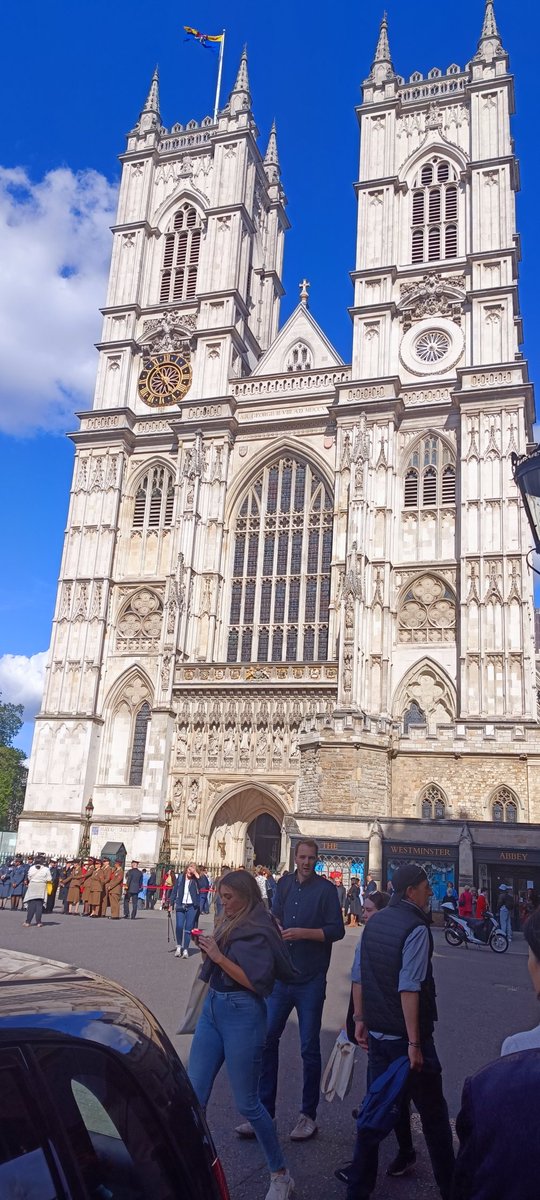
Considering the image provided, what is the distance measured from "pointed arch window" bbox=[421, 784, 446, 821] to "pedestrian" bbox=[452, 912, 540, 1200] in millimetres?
24973

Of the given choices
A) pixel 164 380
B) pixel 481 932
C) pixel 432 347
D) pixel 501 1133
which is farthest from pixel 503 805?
pixel 501 1133

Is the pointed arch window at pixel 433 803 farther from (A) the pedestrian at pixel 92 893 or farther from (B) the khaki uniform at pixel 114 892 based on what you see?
(A) the pedestrian at pixel 92 893

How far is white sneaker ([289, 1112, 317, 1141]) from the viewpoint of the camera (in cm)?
494

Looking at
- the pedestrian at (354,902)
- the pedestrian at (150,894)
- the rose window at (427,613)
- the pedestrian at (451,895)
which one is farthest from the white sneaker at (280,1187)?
the rose window at (427,613)

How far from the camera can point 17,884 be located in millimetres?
19891

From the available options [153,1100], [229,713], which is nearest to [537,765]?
[229,713]

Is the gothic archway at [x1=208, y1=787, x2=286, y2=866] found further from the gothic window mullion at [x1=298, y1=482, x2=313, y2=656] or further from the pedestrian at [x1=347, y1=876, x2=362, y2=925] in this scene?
the pedestrian at [x1=347, y1=876, x2=362, y2=925]

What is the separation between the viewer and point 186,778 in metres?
29.5

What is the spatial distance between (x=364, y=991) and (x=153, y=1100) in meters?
2.58

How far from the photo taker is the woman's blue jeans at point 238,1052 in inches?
157

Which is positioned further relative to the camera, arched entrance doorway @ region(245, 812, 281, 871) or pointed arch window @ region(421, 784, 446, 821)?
arched entrance doorway @ region(245, 812, 281, 871)

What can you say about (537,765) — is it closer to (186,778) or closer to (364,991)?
(186,778)

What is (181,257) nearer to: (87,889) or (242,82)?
(242,82)

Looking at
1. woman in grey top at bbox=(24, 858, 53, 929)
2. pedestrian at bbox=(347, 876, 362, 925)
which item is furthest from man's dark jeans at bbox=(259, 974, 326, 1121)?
pedestrian at bbox=(347, 876, 362, 925)
